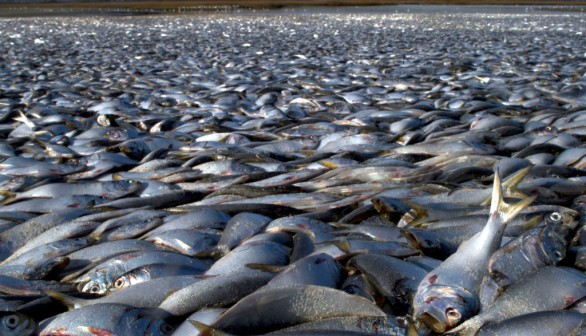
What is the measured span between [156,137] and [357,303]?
12.8 feet

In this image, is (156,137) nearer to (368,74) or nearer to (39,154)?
(39,154)

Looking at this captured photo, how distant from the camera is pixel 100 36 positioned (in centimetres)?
2022

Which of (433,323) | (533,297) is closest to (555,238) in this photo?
(533,297)

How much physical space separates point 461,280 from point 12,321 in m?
1.76

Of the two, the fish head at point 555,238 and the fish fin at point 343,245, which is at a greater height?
the fish head at point 555,238

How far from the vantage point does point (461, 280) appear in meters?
2.41

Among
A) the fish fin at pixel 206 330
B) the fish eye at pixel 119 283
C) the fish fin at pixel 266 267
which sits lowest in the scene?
the fish eye at pixel 119 283

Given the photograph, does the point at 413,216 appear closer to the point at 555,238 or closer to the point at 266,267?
the point at 555,238

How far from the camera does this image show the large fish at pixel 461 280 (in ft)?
7.28

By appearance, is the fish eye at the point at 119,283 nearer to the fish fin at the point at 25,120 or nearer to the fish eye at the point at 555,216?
the fish eye at the point at 555,216

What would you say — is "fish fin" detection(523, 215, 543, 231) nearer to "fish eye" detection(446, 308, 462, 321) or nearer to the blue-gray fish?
"fish eye" detection(446, 308, 462, 321)

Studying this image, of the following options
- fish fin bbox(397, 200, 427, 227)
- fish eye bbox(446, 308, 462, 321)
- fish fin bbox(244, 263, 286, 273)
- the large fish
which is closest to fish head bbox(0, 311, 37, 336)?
fish fin bbox(244, 263, 286, 273)

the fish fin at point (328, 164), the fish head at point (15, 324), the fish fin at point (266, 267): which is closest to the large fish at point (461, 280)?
the fish fin at point (266, 267)

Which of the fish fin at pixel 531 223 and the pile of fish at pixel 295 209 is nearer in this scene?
the pile of fish at pixel 295 209
